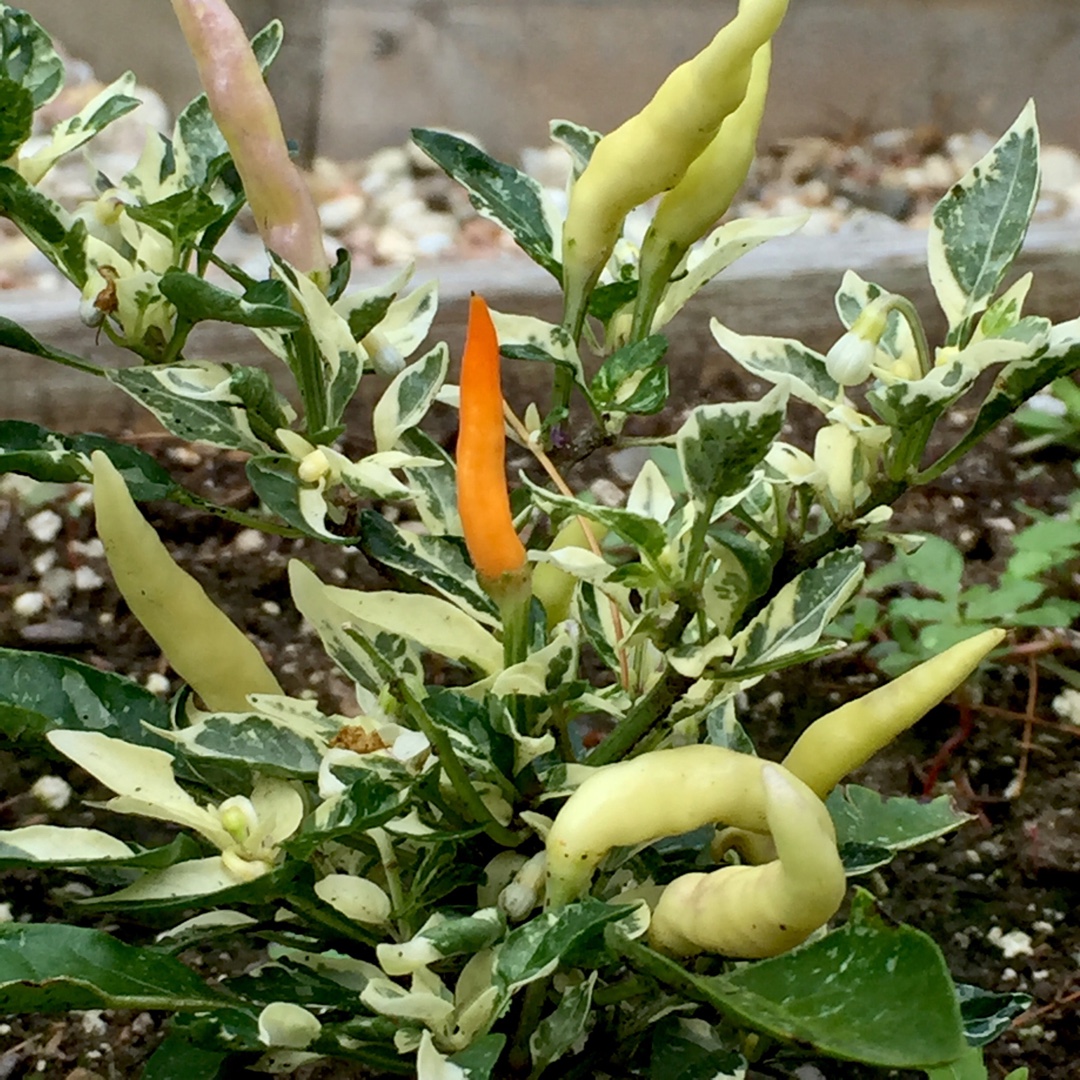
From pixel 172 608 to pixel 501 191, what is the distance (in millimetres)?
263

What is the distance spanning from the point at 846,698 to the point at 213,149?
671 mm

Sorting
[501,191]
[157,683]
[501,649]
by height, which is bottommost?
[157,683]

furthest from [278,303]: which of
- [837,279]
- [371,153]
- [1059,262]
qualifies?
[371,153]

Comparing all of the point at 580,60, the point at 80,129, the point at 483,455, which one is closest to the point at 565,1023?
the point at 483,455

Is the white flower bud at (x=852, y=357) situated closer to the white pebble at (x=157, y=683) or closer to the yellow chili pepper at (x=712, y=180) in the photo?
the yellow chili pepper at (x=712, y=180)

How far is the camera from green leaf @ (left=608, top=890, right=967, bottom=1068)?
1.34 ft

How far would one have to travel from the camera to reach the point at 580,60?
2.05 meters

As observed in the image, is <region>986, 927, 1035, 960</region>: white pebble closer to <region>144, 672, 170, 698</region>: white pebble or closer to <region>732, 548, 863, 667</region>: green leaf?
<region>732, 548, 863, 667</region>: green leaf

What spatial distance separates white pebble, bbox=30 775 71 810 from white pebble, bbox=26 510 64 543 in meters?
0.31

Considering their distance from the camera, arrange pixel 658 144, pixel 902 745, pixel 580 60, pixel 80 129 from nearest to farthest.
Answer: pixel 658 144
pixel 80 129
pixel 902 745
pixel 580 60

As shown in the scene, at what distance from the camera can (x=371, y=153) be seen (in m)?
2.00

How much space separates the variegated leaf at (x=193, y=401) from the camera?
0.58 metres

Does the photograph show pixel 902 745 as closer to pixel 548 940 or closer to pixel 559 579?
pixel 559 579

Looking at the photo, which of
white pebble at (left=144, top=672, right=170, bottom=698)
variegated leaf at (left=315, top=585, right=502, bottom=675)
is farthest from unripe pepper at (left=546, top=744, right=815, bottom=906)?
white pebble at (left=144, top=672, right=170, bottom=698)
